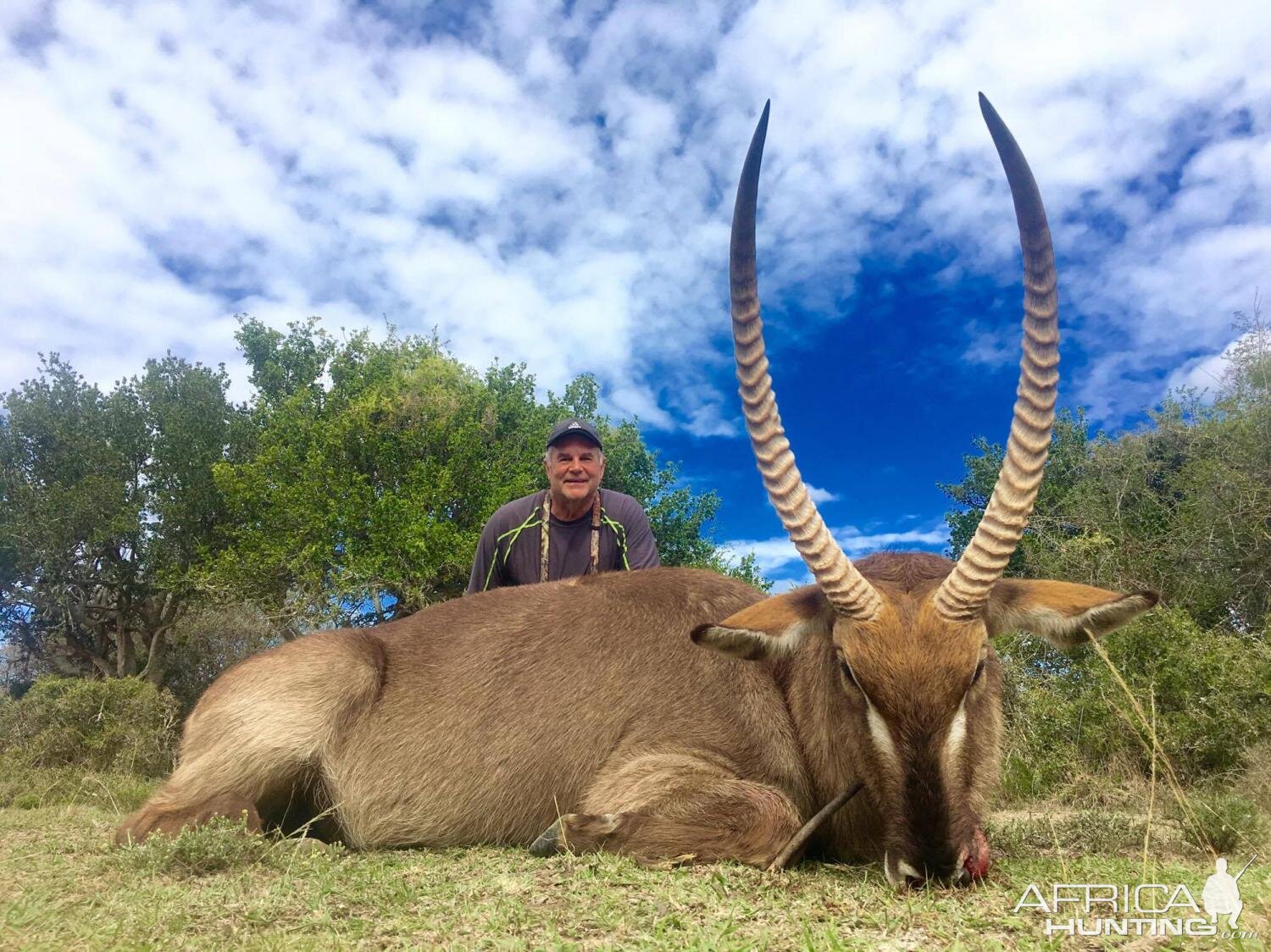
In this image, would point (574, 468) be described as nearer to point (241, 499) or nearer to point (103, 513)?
point (241, 499)

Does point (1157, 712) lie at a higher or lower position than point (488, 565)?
lower

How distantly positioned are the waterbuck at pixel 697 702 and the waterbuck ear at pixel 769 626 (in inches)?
0.4

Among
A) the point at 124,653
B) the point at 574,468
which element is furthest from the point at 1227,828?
the point at 124,653

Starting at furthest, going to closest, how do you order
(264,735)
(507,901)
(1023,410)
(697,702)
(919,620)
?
(264,735)
(697,702)
(1023,410)
(919,620)
(507,901)

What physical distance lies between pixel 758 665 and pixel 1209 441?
1779 centimetres

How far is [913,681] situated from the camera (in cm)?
314

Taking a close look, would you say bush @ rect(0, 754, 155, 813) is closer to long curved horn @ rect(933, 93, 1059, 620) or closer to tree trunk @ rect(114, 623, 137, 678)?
long curved horn @ rect(933, 93, 1059, 620)

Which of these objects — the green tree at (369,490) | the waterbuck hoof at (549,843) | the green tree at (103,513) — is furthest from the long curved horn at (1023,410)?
the green tree at (103,513)

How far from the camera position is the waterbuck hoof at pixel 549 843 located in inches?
149

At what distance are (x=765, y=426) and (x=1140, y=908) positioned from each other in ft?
7.01

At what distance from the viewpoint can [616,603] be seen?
15.9 ft

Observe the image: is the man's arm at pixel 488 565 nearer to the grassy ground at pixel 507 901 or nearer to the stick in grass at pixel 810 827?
the grassy ground at pixel 507 901

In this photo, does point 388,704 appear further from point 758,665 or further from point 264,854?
point 758,665

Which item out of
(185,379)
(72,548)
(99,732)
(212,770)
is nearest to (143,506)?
(72,548)
